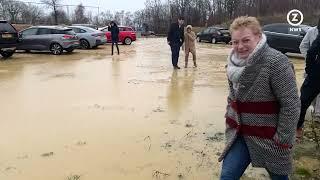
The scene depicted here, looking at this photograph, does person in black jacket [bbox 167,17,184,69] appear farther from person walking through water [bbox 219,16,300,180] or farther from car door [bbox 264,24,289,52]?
person walking through water [bbox 219,16,300,180]

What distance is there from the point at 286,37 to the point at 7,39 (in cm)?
1196

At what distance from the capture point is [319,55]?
5141mm

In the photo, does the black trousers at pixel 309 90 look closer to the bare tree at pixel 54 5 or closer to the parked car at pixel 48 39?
the parked car at pixel 48 39

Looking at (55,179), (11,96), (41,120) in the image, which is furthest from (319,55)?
(11,96)

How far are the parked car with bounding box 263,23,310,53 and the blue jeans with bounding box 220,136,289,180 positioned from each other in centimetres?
1682

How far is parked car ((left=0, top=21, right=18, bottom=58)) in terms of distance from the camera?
18266 mm

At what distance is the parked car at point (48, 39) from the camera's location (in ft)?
69.6

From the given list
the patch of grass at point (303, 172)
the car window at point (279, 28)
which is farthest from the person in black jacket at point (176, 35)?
the patch of grass at point (303, 172)

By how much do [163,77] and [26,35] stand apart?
36.8 feet

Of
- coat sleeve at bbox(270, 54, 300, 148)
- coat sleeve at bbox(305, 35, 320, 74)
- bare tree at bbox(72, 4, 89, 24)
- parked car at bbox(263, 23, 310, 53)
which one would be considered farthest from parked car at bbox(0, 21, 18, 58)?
bare tree at bbox(72, 4, 89, 24)

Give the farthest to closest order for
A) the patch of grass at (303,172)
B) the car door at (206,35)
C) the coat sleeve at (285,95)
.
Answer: the car door at (206,35)
the patch of grass at (303,172)
the coat sleeve at (285,95)

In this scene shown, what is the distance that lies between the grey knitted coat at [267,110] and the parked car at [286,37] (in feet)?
55.3

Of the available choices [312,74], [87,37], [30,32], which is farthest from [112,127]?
[87,37]

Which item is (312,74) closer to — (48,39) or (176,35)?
(176,35)
